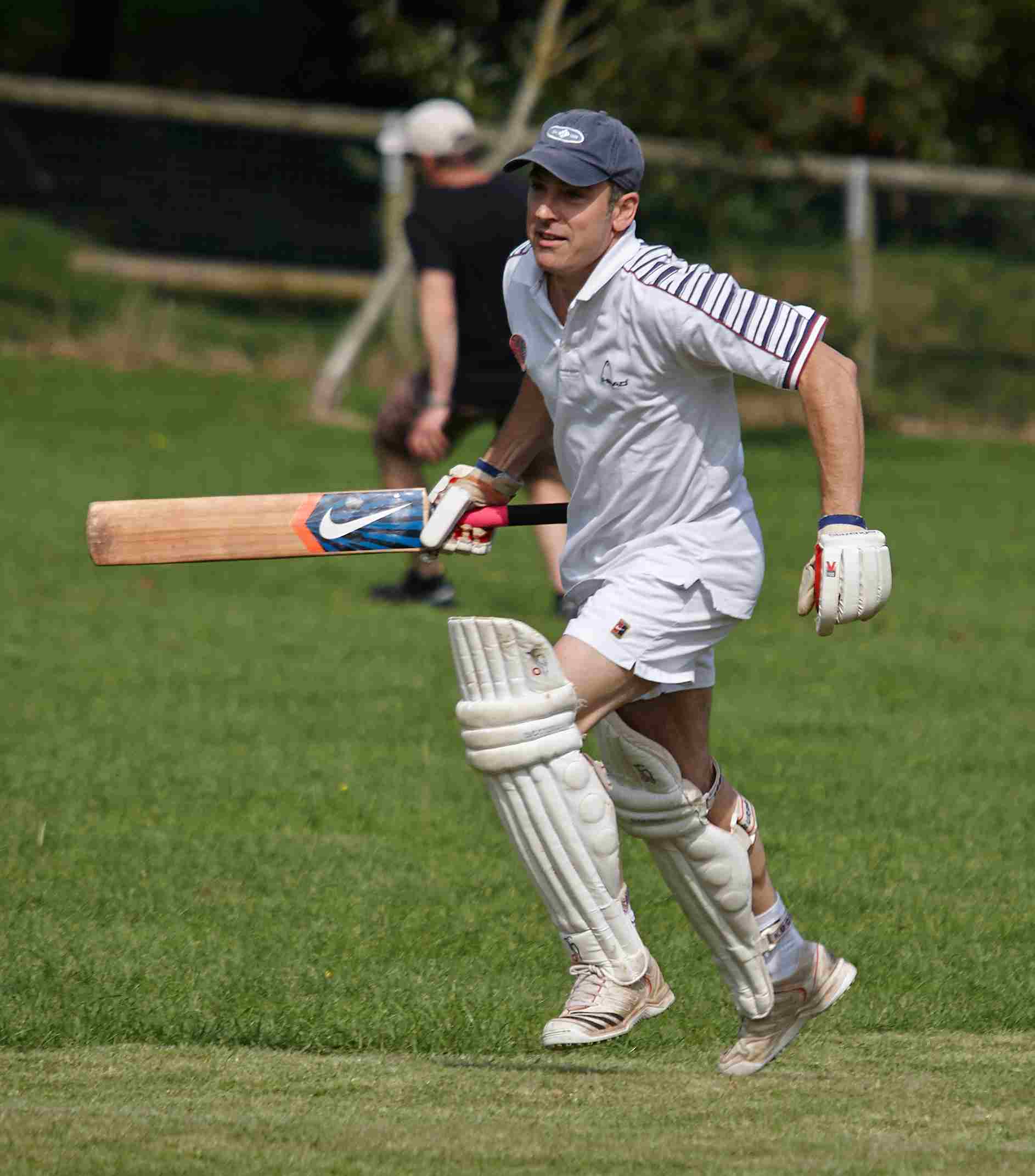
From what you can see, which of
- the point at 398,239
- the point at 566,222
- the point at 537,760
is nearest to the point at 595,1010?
the point at 537,760

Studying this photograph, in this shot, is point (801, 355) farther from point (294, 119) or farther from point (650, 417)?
point (294, 119)

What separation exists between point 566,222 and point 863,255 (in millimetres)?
14698

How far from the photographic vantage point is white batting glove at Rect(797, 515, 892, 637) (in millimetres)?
3805

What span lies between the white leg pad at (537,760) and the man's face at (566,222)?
2.49 feet

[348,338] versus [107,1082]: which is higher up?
[107,1082]

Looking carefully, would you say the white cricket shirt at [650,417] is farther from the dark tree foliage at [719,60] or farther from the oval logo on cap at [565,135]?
the dark tree foliage at [719,60]

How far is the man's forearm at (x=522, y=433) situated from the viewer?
4535mm

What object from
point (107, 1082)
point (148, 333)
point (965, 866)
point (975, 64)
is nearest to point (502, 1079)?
point (107, 1082)

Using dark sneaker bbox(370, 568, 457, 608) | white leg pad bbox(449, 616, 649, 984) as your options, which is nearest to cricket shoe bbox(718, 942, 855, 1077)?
white leg pad bbox(449, 616, 649, 984)

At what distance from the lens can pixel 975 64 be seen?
1838cm

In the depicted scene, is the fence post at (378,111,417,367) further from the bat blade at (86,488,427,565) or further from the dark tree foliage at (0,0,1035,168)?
the bat blade at (86,488,427,565)

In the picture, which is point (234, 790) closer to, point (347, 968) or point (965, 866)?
point (347, 968)

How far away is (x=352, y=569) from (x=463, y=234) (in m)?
2.81

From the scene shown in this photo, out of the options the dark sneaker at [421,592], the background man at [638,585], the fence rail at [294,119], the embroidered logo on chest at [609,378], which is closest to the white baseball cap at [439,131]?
the dark sneaker at [421,592]
